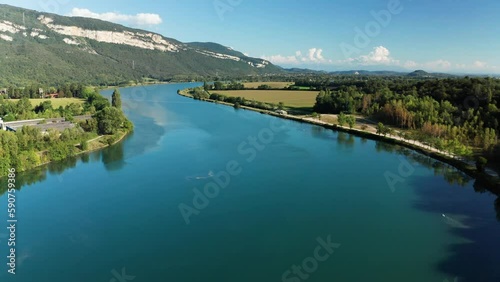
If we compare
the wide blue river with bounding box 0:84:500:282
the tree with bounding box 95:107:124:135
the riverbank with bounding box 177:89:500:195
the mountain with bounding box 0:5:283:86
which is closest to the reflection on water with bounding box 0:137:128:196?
the wide blue river with bounding box 0:84:500:282

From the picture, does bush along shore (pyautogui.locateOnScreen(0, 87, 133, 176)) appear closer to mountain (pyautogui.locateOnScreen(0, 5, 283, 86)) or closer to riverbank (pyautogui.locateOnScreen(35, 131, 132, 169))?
riverbank (pyautogui.locateOnScreen(35, 131, 132, 169))

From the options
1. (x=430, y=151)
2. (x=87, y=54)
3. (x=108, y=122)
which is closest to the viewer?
(x=430, y=151)


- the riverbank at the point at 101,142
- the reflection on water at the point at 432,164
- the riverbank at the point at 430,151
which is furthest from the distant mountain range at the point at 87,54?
the reflection on water at the point at 432,164

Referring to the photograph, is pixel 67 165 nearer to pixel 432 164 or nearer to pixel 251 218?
pixel 251 218

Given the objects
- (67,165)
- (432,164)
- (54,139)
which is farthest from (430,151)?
(54,139)

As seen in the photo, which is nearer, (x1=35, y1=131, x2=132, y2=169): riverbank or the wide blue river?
the wide blue river

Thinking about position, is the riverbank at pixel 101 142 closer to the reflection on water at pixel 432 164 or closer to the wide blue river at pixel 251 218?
the wide blue river at pixel 251 218
